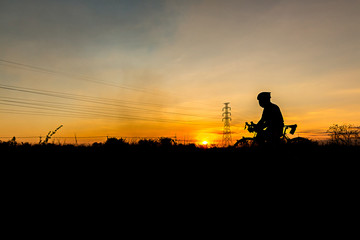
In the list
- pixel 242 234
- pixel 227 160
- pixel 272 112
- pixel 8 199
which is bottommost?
pixel 242 234

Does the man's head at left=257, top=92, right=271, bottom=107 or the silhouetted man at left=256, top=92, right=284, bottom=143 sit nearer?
the silhouetted man at left=256, top=92, right=284, bottom=143

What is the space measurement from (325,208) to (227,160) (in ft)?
9.94

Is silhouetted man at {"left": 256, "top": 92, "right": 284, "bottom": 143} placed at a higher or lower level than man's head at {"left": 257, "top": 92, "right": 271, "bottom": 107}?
lower

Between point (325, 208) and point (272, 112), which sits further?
point (272, 112)

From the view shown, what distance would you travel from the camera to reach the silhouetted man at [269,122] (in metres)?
8.41

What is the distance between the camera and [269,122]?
8539mm

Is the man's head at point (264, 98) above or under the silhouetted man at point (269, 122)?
above

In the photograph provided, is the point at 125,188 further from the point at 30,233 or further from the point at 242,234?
the point at 242,234

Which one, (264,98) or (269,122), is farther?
(264,98)

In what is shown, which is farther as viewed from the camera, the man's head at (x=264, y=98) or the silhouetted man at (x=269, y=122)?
the man's head at (x=264, y=98)

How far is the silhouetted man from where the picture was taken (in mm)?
8414

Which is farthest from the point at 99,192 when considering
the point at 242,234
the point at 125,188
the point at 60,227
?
the point at 242,234

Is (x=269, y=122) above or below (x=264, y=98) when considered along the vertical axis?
below

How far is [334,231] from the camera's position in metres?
2.78
